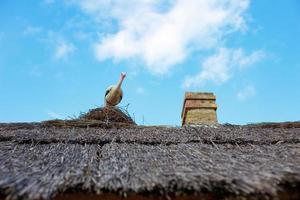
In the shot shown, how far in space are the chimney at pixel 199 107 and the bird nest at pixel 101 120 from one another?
3.44ft

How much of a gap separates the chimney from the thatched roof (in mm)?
1354

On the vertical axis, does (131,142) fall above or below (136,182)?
above

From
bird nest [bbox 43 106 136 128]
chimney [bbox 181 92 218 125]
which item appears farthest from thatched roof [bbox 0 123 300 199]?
chimney [bbox 181 92 218 125]

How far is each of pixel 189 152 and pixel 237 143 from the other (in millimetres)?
708

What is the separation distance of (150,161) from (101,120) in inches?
95.2

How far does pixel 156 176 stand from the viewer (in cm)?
269

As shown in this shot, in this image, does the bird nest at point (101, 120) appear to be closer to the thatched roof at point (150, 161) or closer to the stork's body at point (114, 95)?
the thatched roof at point (150, 161)

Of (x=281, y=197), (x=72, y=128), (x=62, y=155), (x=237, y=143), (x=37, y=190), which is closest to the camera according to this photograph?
(x=37, y=190)

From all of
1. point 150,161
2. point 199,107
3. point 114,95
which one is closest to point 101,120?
point 114,95

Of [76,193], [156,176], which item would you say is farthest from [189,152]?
[76,193]

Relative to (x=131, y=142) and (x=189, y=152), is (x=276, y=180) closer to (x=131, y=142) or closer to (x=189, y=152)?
(x=189, y=152)

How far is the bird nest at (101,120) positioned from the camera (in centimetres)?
512

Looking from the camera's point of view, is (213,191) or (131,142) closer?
(213,191)

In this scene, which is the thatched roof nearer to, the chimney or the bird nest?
the bird nest
